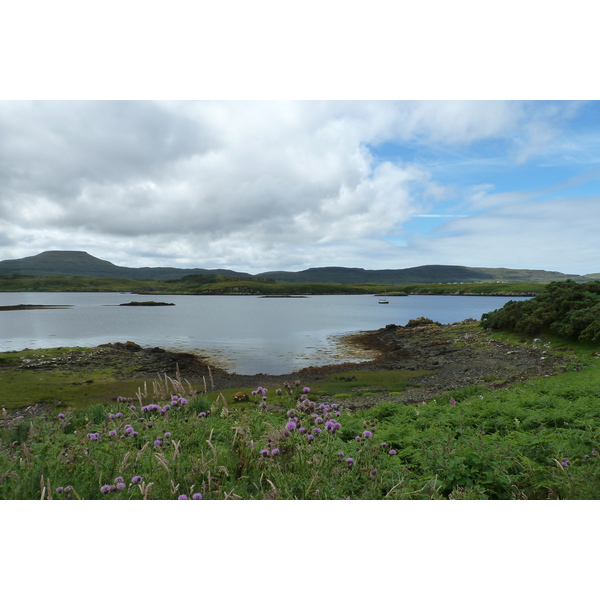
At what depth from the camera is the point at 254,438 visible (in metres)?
4.38

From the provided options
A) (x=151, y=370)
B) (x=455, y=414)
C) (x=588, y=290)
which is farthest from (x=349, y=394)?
(x=588, y=290)

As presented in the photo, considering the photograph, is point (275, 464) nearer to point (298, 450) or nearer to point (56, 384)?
point (298, 450)

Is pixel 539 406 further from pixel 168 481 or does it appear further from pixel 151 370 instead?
pixel 151 370

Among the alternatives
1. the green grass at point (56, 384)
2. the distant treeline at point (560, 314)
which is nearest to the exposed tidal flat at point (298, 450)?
the green grass at point (56, 384)

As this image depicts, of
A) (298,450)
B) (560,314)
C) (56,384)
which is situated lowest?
(56,384)

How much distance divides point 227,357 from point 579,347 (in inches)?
1009

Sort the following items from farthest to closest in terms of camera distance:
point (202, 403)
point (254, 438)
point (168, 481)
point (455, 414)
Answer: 1. point (455, 414)
2. point (202, 403)
3. point (254, 438)
4. point (168, 481)

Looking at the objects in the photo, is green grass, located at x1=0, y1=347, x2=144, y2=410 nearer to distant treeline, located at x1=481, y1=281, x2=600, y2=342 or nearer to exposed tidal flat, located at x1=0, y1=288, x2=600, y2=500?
exposed tidal flat, located at x1=0, y1=288, x2=600, y2=500

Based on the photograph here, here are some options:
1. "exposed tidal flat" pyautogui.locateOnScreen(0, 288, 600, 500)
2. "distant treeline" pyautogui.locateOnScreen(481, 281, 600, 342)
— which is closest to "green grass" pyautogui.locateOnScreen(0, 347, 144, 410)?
"exposed tidal flat" pyautogui.locateOnScreen(0, 288, 600, 500)

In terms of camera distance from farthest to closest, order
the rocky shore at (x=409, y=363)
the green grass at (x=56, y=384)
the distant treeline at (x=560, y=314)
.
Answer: the distant treeline at (x=560, y=314)
the rocky shore at (x=409, y=363)
the green grass at (x=56, y=384)

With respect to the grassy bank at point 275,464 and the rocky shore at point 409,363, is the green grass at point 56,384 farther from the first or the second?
the grassy bank at point 275,464

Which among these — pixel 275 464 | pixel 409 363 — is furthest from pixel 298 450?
pixel 409 363

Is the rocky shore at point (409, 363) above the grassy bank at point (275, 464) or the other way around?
the other way around

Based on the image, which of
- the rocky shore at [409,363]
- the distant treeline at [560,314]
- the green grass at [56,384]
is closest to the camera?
the green grass at [56,384]
